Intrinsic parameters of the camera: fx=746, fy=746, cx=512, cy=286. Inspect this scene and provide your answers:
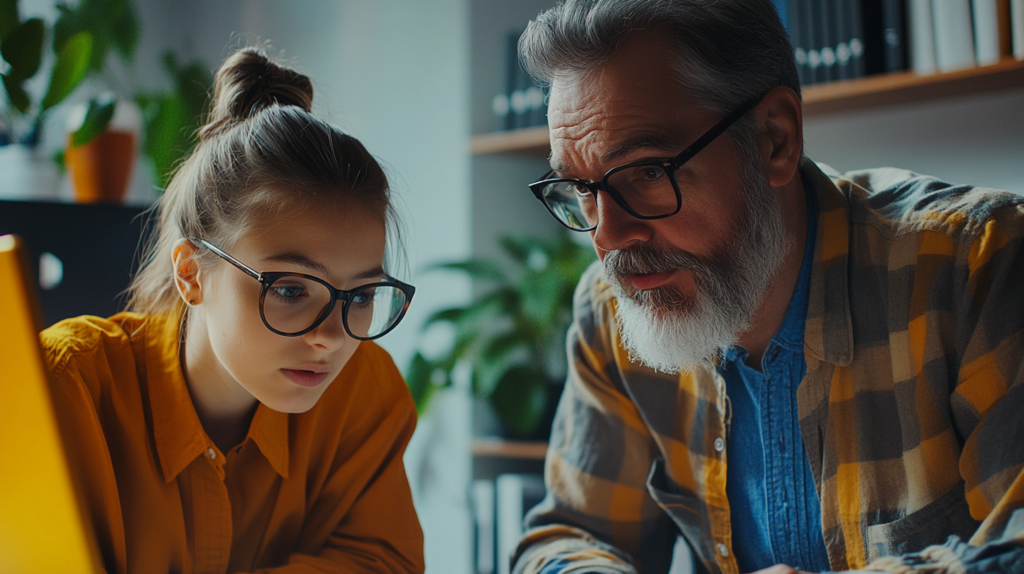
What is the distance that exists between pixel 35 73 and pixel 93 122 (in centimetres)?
15

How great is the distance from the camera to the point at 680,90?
3.07 feet

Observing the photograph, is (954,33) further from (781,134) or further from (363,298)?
(363,298)

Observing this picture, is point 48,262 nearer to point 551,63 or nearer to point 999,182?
point 551,63

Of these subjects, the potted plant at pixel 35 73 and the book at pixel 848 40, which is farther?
the book at pixel 848 40

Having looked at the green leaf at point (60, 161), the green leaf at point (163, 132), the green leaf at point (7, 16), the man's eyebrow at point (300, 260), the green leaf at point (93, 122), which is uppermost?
the green leaf at point (7, 16)

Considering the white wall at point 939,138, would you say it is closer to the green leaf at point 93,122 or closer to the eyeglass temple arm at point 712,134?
the eyeglass temple arm at point 712,134

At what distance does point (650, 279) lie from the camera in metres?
0.98

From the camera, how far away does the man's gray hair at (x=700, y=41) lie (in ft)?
3.10

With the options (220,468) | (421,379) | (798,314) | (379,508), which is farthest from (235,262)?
(421,379)

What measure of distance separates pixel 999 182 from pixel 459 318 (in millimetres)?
1419

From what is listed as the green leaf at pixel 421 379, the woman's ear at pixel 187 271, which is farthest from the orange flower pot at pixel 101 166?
the green leaf at pixel 421 379

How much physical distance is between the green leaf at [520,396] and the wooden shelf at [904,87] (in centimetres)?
102

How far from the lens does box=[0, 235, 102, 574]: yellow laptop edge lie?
0.50 meters

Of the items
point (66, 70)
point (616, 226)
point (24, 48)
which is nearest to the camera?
point (616, 226)
